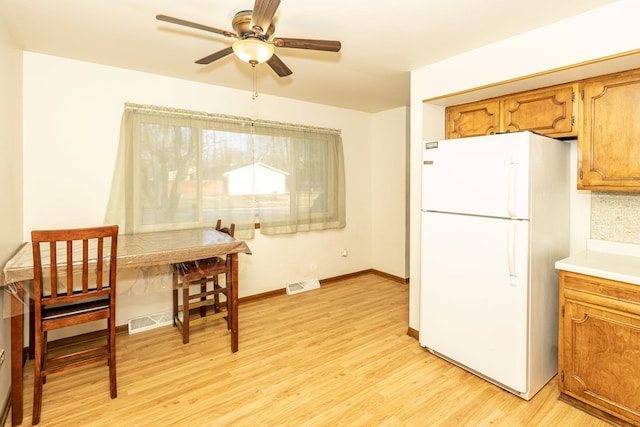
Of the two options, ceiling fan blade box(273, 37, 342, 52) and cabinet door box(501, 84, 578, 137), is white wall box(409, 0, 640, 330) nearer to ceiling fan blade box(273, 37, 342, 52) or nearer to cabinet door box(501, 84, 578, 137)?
cabinet door box(501, 84, 578, 137)

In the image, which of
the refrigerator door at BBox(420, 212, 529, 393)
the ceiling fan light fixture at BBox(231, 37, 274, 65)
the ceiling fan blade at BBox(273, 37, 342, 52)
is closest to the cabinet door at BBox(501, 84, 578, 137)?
the refrigerator door at BBox(420, 212, 529, 393)

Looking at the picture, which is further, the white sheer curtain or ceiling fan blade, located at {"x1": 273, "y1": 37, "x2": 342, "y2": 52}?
the white sheer curtain

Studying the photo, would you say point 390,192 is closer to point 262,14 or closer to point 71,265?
point 262,14

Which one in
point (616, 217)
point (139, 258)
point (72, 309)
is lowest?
point (72, 309)

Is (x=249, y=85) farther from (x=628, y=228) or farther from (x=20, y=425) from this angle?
(x=628, y=228)

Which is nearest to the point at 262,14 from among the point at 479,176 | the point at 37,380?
the point at 479,176

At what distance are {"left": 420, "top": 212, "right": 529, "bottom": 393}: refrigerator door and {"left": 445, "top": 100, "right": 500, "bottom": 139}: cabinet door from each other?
2.79 ft

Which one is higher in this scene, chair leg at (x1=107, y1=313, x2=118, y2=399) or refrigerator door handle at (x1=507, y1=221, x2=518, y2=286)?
refrigerator door handle at (x1=507, y1=221, x2=518, y2=286)

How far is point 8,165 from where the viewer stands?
7.06 feet

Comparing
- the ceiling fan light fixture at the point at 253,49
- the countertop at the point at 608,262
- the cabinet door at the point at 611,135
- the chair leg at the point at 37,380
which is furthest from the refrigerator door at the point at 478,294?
the chair leg at the point at 37,380

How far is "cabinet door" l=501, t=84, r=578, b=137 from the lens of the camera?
87.0 inches

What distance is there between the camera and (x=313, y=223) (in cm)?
433

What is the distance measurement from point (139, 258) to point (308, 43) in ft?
5.92

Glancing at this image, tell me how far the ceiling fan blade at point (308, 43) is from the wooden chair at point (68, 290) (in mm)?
1503
